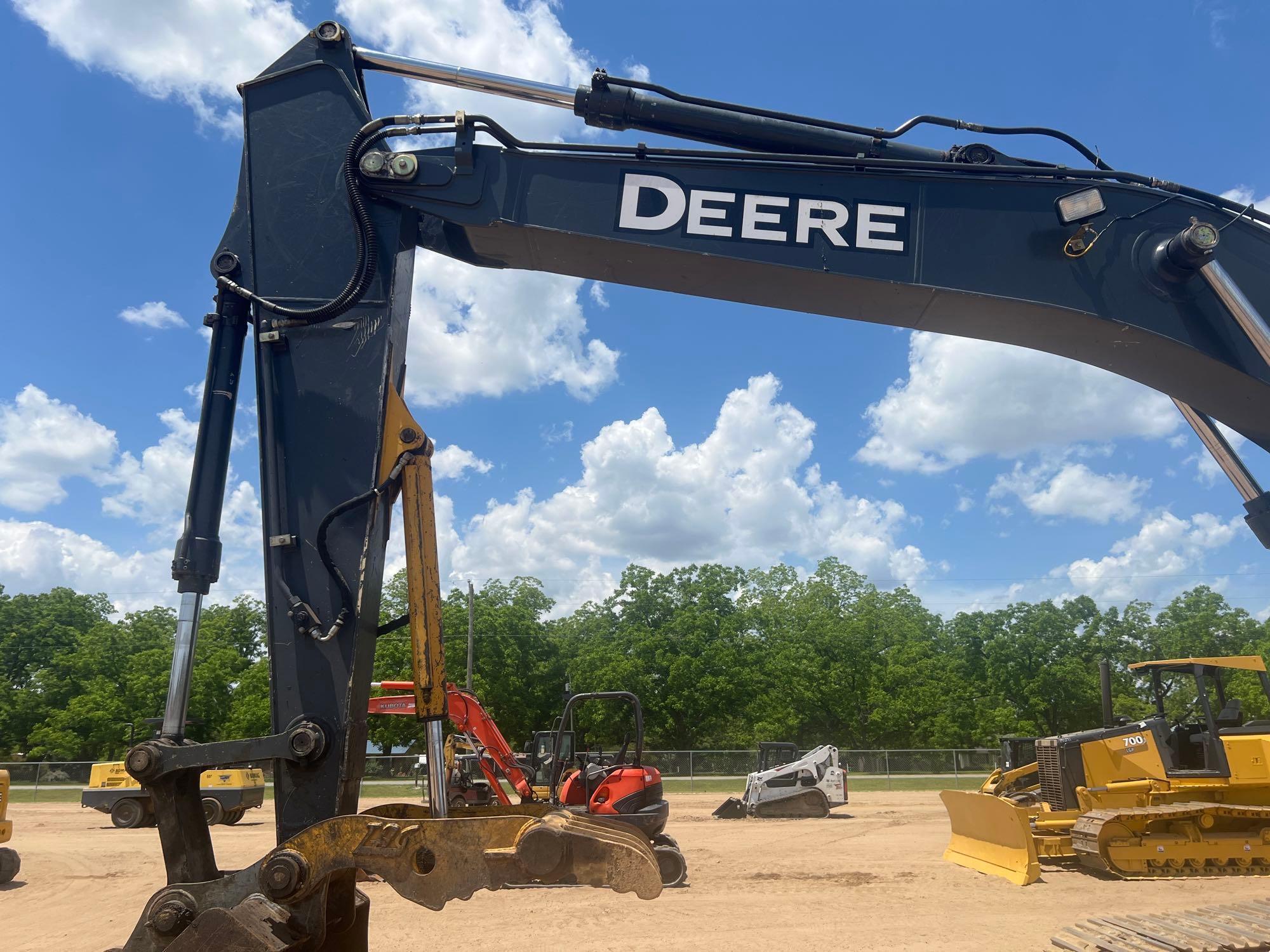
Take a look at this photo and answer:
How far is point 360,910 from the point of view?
4258 mm

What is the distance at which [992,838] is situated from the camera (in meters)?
11.7

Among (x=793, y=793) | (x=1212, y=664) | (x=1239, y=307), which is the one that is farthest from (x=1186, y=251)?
(x=793, y=793)

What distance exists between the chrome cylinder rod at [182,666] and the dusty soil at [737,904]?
504 centimetres

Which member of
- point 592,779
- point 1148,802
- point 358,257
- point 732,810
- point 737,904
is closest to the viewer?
point 358,257

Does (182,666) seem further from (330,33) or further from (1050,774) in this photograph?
(1050,774)

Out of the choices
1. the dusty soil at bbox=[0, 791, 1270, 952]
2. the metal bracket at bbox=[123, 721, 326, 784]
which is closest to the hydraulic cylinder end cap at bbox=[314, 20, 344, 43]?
the metal bracket at bbox=[123, 721, 326, 784]

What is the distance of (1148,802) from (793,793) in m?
9.28

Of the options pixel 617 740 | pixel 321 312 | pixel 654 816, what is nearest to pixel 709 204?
pixel 321 312

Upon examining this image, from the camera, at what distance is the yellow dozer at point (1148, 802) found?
11062mm

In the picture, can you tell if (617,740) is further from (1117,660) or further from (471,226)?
(471,226)

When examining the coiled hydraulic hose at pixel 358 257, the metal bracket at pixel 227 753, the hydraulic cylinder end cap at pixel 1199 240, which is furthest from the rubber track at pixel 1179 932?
the coiled hydraulic hose at pixel 358 257

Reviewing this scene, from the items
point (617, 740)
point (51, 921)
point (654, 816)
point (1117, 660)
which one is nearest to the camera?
point (51, 921)

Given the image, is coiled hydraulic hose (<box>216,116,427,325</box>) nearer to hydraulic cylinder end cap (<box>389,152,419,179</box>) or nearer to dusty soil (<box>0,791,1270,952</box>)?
hydraulic cylinder end cap (<box>389,152,419,179</box>)

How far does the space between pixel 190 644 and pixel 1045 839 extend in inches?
449
